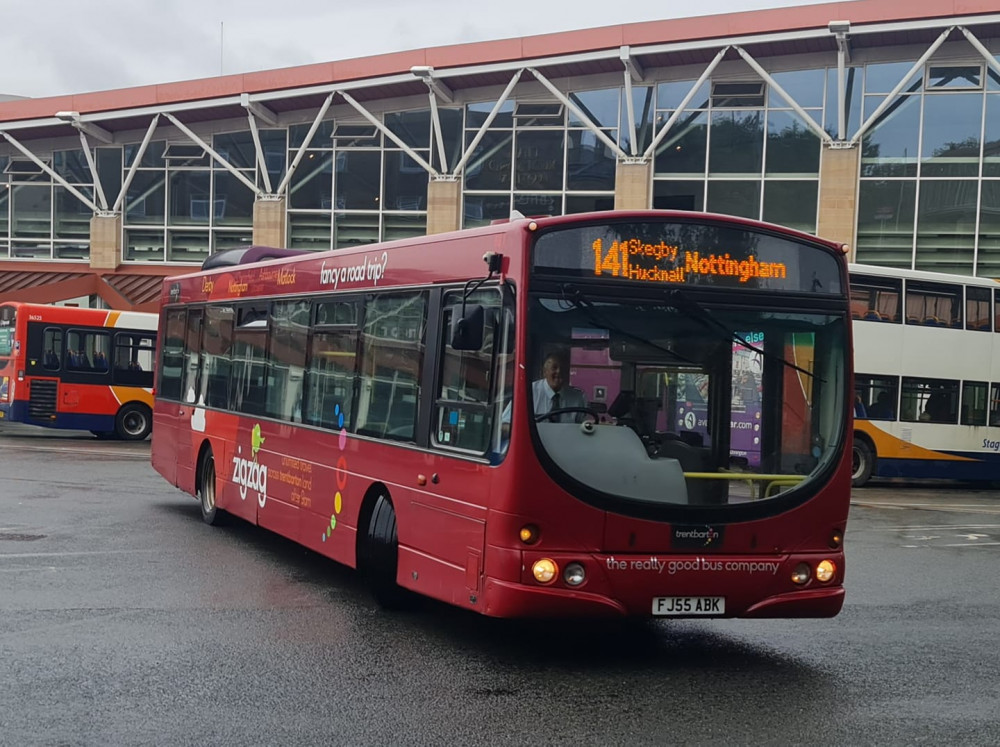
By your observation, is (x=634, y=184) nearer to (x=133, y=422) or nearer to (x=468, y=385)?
(x=133, y=422)

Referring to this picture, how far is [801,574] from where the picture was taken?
764cm

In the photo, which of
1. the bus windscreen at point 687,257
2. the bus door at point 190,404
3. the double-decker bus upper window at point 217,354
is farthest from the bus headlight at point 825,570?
the bus door at point 190,404

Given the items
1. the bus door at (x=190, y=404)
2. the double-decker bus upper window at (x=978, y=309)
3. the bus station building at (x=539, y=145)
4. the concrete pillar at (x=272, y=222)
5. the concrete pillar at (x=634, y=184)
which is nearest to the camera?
the bus door at (x=190, y=404)

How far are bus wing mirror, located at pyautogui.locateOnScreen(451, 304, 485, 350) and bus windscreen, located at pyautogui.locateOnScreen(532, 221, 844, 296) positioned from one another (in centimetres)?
48

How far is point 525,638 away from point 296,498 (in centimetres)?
311

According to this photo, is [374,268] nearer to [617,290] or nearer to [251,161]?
[617,290]

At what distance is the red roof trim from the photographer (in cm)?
3078

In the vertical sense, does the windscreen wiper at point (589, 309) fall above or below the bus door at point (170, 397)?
above

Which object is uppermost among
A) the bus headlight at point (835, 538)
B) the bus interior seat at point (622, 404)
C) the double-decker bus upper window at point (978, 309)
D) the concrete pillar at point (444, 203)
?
the concrete pillar at point (444, 203)

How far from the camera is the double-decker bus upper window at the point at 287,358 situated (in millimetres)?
10977

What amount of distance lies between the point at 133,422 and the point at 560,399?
23.2m

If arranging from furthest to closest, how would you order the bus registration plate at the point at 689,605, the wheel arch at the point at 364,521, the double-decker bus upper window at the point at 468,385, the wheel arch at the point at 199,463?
the wheel arch at the point at 199,463 → the wheel arch at the point at 364,521 → the double-decker bus upper window at the point at 468,385 → the bus registration plate at the point at 689,605

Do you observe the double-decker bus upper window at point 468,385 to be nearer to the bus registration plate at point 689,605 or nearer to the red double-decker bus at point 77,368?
the bus registration plate at point 689,605

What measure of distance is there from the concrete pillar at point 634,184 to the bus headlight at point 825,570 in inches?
1049
